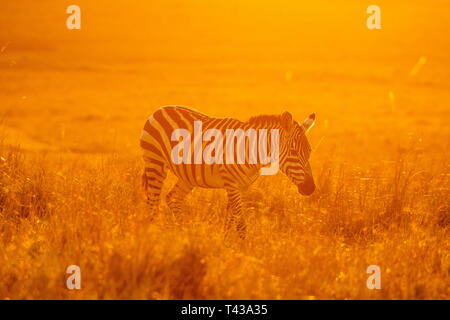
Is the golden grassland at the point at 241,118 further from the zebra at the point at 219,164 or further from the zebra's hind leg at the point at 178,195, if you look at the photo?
the zebra at the point at 219,164

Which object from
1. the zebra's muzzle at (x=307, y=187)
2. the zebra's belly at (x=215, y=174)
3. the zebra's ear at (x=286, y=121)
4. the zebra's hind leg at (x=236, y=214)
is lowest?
the zebra's hind leg at (x=236, y=214)

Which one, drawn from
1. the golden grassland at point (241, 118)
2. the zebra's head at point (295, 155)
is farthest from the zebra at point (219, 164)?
the golden grassland at point (241, 118)

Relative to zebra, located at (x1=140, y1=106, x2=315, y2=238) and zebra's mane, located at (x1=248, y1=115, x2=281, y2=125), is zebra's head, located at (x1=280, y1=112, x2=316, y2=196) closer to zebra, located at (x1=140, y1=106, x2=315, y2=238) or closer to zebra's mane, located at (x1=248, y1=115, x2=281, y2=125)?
zebra, located at (x1=140, y1=106, x2=315, y2=238)

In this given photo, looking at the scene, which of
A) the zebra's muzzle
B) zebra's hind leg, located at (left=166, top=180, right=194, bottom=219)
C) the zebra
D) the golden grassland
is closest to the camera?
the golden grassland

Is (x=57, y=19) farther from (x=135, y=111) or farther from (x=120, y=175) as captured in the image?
(x=120, y=175)

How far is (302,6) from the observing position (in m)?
50.3

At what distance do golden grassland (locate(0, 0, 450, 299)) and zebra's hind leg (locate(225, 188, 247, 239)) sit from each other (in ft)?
0.41

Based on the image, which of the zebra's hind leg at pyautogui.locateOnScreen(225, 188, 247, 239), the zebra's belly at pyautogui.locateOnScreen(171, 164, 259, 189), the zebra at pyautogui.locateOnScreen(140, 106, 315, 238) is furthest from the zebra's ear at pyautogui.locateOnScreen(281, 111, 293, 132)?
the zebra's hind leg at pyautogui.locateOnScreen(225, 188, 247, 239)

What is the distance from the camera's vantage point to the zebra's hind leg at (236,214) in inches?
211

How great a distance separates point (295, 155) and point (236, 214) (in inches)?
31.8

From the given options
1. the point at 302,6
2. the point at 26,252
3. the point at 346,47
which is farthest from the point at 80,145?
the point at 302,6

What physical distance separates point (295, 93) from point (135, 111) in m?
9.26

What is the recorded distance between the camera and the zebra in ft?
17.9

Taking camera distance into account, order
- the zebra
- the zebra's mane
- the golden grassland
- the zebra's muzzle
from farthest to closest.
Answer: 1. the zebra's mane
2. the zebra
3. the zebra's muzzle
4. the golden grassland
